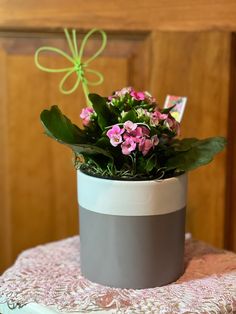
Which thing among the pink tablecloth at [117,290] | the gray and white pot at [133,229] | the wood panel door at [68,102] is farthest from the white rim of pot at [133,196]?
the wood panel door at [68,102]

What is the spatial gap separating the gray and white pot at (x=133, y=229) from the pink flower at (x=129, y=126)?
0.08 m

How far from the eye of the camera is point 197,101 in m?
1.10

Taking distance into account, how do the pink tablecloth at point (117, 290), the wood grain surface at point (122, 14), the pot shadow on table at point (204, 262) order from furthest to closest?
1. the wood grain surface at point (122, 14)
2. the pot shadow on table at point (204, 262)
3. the pink tablecloth at point (117, 290)

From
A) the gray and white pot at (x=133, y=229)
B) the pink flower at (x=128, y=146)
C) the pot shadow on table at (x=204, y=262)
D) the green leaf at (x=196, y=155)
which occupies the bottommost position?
the pot shadow on table at (x=204, y=262)

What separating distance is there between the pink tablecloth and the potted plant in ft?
0.10

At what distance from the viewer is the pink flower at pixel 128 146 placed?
2.57 ft

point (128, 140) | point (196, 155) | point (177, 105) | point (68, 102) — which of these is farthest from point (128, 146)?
point (68, 102)

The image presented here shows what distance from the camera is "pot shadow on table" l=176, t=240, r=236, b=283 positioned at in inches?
34.7

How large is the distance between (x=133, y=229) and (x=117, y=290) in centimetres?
9

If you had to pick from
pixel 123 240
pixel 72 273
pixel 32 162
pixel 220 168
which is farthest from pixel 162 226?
pixel 32 162

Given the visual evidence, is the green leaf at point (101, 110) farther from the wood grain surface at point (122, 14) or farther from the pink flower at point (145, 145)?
the wood grain surface at point (122, 14)

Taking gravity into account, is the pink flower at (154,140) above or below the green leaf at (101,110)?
below

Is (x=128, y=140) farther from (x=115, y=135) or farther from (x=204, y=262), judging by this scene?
(x=204, y=262)

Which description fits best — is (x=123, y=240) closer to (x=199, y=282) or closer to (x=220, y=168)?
(x=199, y=282)
